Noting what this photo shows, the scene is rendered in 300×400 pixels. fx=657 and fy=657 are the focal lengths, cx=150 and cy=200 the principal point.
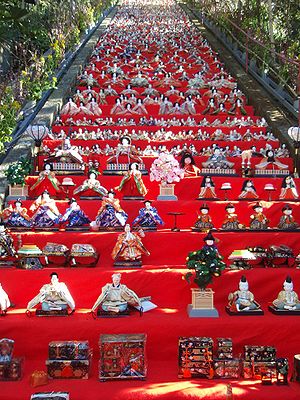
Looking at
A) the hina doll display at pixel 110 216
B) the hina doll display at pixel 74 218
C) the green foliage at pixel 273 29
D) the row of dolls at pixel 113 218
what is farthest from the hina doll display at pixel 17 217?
the green foliage at pixel 273 29

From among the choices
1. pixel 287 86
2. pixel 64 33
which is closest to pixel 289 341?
pixel 287 86

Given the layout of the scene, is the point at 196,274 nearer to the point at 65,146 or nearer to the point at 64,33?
the point at 65,146

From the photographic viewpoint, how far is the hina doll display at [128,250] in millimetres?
5949

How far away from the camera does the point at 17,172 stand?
733cm

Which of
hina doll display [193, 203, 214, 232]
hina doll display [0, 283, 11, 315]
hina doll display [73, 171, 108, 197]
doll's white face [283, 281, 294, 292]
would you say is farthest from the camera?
hina doll display [73, 171, 108, 197]

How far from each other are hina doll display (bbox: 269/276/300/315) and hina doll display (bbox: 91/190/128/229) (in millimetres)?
1811

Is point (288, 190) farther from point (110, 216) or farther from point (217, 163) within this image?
point (110, 216)

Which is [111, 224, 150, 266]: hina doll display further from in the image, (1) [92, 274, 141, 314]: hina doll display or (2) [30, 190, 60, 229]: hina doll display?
(2) [30, 190, 60, 229]: hina doll display

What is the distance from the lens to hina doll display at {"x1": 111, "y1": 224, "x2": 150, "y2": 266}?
5949mm

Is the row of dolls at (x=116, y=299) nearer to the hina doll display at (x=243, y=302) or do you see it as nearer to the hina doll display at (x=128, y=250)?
the hina doll display at (x=243, y=302)

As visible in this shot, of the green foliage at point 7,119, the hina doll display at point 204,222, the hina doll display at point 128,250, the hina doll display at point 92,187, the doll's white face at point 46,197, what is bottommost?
the hina doll display at point 128,250

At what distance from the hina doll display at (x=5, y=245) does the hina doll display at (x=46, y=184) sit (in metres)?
1.43

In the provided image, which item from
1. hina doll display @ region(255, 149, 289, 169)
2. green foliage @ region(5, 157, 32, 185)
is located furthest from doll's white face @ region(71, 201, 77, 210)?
hina doll display @ region(255, 149, 289, 169)

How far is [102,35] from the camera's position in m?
20.2
